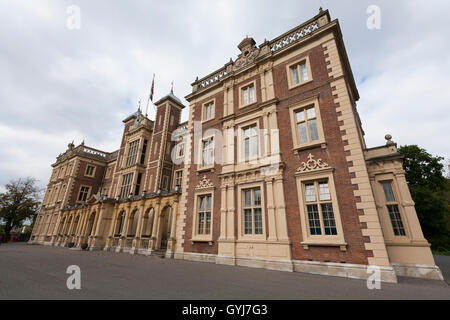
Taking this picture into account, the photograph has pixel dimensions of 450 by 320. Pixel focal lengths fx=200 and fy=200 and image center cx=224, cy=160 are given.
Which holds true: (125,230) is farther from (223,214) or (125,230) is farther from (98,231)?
(223,214)

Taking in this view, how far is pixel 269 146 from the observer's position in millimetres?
12203

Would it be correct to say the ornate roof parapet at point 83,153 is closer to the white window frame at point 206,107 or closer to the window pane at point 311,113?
the white window frame at point 206,107

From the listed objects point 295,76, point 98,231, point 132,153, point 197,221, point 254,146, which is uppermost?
point 132,153

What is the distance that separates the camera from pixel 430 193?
24.7 m

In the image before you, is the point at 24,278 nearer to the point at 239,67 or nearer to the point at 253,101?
the point at 253,101

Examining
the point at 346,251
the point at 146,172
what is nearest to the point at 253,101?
the point at 346,251

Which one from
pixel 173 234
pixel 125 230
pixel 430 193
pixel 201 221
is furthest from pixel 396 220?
pixel 430 193

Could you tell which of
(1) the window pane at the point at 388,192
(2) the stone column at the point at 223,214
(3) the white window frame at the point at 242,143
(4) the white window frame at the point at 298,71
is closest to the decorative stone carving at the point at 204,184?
(2) the stone column at the point at 223,214

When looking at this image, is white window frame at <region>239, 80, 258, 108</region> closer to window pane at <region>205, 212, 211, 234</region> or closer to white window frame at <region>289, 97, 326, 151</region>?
white window frame at <region>289, 97, 326, 151</region>

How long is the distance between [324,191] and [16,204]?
47958 mm

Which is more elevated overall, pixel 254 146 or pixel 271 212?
pixel 254 146

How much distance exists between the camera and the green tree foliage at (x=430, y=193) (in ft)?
76.8

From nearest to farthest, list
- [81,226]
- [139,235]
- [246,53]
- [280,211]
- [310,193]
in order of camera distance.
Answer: [310,193]
[280,211]
[246,53]
[139,235]
[81,226]
